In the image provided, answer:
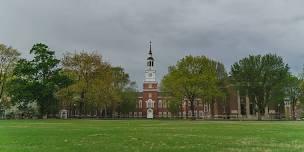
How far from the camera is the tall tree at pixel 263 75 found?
255ft

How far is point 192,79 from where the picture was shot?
75.3m

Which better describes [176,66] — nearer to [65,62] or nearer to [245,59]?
[245,59]

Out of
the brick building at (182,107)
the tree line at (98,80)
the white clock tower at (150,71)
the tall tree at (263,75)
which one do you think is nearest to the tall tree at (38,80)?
the tree line at (98,80)

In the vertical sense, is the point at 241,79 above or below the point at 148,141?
above

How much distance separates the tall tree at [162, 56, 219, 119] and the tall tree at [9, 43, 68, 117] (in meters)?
20.6

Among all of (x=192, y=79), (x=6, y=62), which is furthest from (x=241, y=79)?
(x=6, y=62)

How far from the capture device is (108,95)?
7894 cm

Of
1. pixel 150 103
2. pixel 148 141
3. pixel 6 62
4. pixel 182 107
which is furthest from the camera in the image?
pixel 150 103

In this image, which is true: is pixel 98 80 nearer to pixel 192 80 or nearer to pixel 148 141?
pixel 192 80

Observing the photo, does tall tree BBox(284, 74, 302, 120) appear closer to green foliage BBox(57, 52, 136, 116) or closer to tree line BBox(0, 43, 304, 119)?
tree line BBox(0, 43, 304, 119)

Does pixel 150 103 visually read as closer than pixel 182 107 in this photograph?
No

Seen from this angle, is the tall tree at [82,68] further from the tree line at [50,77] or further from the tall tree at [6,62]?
the tall tree at [6,62]

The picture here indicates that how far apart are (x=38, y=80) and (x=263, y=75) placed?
137ft

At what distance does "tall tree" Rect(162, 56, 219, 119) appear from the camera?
7581cm
